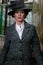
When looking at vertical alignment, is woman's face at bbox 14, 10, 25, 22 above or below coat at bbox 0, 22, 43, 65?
above

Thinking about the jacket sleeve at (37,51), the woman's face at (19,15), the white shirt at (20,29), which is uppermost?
the woman's face at (19,15)

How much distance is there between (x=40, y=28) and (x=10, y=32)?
0.97m

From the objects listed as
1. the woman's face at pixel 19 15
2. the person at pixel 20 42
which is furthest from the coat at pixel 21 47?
the woman's face at pixel 19 15

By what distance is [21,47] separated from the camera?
4.46 metres

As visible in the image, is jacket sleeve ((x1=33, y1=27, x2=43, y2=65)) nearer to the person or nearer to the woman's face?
the person

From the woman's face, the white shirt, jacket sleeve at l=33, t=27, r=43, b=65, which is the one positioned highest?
the woman's face

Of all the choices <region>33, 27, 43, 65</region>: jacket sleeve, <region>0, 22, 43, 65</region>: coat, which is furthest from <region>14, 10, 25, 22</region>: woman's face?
<region>33, 27, 43, 65</region>: jacket sleeve

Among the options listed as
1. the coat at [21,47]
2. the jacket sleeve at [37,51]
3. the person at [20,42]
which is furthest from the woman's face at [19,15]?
the jacket sleeve at [37,51]

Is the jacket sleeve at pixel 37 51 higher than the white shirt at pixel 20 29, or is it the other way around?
the white shirt at pixel 20 29

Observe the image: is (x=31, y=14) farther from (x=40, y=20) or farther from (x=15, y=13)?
(x=15, y=13)

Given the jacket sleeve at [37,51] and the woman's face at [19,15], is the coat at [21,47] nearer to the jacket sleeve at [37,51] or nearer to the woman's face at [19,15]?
the jacket sleeve at [37,51]

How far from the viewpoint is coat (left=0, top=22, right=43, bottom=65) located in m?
4.46

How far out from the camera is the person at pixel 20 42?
4.46 metres

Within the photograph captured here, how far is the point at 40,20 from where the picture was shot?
5.36 metres
